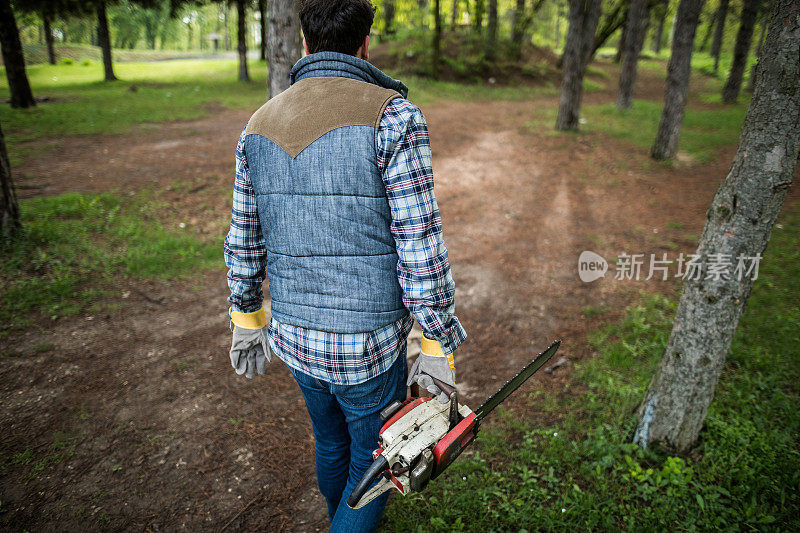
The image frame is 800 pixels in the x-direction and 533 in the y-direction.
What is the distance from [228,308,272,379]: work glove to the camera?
2125mm

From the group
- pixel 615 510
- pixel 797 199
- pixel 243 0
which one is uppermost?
pixel 243 0

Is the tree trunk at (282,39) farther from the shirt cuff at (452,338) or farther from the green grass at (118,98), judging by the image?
the green grass at (118,98)

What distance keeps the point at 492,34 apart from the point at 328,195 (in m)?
21.7

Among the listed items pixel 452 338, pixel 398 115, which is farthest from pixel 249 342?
pixel 398 115

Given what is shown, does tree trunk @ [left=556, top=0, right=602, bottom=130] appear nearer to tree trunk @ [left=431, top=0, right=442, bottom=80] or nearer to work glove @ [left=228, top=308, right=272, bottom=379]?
tree trunk @ [left=431, top=0, right=442, bottom=80]

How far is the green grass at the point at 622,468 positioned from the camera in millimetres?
2521

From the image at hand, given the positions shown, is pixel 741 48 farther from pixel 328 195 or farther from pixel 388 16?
pixel 328 195

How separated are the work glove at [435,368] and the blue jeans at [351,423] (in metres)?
0.09

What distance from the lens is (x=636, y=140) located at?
10.6 metres

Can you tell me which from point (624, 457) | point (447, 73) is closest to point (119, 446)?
point (624, 457)

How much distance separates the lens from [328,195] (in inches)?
61.4

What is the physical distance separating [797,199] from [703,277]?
255 inches

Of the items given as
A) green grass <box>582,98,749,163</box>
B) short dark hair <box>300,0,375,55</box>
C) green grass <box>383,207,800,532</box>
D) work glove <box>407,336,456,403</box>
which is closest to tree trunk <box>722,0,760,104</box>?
green grass <box>582,98,749,163</box>

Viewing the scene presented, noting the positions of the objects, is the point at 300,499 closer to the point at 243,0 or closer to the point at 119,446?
the point at 119,446
